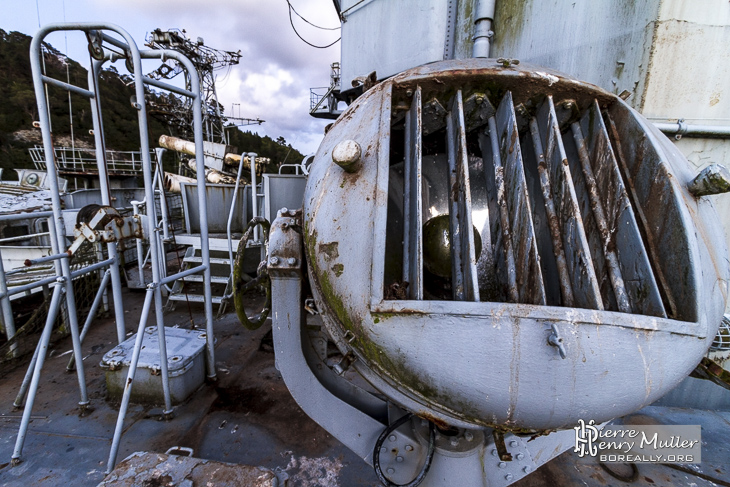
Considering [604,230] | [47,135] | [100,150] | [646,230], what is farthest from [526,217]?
[47,135]

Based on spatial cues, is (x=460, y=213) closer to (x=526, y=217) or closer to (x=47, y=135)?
(x=526, y=217)

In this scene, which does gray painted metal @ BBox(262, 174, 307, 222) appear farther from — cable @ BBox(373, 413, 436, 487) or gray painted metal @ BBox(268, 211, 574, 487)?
cable @ BBox(373, 413, 436, 487)

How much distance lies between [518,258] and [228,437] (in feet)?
8.29

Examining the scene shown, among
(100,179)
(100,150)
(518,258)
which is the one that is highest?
(100,150)

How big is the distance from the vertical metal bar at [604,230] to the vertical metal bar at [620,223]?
0.02 metres

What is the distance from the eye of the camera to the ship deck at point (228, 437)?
7.18 feet

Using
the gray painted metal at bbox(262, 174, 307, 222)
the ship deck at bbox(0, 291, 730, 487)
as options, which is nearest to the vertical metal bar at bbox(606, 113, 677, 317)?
the ship deck at bbox(0, 291, 730, 487)

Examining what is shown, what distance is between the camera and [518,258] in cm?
124

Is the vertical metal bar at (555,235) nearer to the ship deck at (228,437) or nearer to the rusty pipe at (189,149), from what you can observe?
the ship deck at (228,437)

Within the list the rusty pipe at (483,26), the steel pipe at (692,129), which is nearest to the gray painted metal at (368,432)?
the steel pipe at (692,129)

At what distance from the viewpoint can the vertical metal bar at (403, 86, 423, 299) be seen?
3.70ft

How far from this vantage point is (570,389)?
93 cm

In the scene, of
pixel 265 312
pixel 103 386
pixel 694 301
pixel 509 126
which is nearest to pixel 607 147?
pixel 509 126

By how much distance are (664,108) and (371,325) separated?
3025mm
